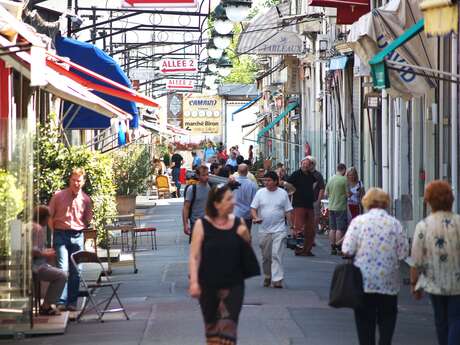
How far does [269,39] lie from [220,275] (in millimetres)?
30402

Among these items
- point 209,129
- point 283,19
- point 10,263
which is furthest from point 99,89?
point 209,129

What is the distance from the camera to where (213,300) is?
11.5 m

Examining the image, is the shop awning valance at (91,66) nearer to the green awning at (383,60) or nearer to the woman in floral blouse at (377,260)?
the green awning at (383,60)

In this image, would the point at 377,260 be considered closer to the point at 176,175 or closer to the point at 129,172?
the point at 129,172

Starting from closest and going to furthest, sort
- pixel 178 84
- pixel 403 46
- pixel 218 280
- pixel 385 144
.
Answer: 1. pixel 218 280
2. pixel 403 46
3. pixel 385 144
4. pixel 178 84

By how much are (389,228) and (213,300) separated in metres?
1.79

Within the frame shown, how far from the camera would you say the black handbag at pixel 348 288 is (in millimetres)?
11867

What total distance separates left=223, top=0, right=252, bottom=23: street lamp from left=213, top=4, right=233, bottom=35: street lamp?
133 centimetres

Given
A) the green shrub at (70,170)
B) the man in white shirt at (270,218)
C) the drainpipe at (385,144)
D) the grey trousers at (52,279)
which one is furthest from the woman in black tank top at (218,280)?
the drainpipe at (385,144)

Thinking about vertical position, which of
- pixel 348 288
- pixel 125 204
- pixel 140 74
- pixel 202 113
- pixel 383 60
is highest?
pixel 202 113

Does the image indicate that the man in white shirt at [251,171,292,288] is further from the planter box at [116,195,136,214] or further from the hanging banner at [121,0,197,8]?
the planter box at [116,195,136,214]

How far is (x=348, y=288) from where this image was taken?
1189cm

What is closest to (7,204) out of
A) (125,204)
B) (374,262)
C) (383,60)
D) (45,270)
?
(45,270)

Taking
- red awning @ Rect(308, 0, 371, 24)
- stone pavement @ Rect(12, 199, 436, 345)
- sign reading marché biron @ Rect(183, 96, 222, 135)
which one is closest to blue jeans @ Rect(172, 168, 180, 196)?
red awning @ Rect(308, 0, 371, 24)
